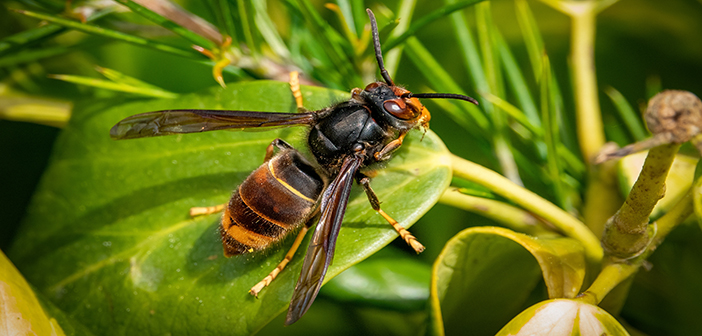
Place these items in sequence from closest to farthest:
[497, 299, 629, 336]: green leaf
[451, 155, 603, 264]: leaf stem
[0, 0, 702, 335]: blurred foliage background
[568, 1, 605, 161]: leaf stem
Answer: [497, 299, 629, 336]: green leaf < [451, 155, 603, 264]: leaf stem < [568, 1, 605, 161]: leaf stem < [0, 0, 702, 335]: blurred foliage background

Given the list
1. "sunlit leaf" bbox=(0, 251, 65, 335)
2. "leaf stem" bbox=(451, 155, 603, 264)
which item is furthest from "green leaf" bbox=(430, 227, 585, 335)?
"sunlit leaf" bbox=(0, 251, 65, 335)

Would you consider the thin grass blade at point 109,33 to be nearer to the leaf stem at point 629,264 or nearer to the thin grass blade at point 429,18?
the thin grass blade at point 429,18

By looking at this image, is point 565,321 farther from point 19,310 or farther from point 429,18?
point 19,310

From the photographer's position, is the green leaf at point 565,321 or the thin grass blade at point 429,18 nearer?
the green leaf at point 565,321

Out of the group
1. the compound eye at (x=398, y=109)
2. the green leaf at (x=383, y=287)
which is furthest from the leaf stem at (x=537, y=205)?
the green leaf at (x=383, y=287)

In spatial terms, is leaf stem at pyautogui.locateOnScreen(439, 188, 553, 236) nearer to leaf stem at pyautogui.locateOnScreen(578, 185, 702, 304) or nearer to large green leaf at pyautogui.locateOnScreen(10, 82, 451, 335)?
large green leaf at pyautogui.locateOnScreen(10, 82, 451, 335)

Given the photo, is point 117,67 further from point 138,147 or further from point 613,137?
point 613,137

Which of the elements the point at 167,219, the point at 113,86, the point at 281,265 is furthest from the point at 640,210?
the point at 113,86
